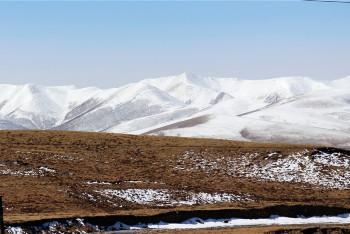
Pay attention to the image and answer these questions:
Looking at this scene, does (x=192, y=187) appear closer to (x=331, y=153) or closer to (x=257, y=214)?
(x=257, y=214)

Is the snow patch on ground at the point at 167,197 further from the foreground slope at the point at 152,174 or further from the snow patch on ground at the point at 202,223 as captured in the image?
the snow patch on ground at the point at 202,223

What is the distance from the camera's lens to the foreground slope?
5888 cm

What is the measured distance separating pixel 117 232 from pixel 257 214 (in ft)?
47.1

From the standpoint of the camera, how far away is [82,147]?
8200 cm

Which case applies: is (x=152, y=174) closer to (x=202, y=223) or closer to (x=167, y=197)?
(x=167, y=197)

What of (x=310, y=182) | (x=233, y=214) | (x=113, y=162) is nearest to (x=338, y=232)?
(x=233, y=214)

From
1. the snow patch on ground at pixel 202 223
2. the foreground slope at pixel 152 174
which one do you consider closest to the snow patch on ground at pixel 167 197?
the foreground slope at pixel 152 174

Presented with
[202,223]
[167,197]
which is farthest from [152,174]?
[202,223]

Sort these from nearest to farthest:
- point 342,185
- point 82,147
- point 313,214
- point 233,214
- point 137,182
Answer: point 233,214 → point 313,214 → point 137,182 → point 342,185 → point 82,147

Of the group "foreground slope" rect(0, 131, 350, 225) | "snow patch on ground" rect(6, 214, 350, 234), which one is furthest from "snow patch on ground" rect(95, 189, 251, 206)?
"snow patch on ground" rect(6, 214, 350, 234)

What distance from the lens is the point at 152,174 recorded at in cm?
7231

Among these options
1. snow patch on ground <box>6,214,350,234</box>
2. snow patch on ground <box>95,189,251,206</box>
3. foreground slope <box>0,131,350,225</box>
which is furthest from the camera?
snow patch on ground <box>95,189,251,206</box>

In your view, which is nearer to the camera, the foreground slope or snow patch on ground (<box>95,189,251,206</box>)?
the foreground slope

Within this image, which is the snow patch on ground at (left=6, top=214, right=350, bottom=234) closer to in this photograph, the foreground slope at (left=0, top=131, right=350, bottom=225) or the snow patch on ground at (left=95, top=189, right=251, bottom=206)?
the foreground slope at (left=0, top=131, right=350, bottom=225)
